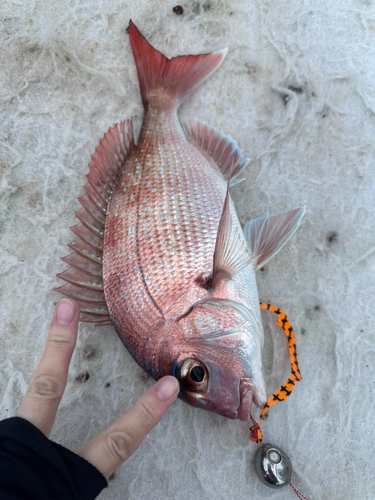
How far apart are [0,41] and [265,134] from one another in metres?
1.52

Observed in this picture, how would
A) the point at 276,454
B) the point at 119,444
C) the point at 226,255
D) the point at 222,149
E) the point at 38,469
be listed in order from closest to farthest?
the point at 38,469, the point at 119,444, the point at 226,255, the point at 276,454, the point at 222,149

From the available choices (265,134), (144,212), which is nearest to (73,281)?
(144,212)

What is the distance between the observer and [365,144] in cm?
164

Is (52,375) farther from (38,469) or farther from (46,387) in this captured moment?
(38,469)

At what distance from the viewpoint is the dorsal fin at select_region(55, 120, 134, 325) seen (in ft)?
4.13

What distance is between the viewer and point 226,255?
1104mm

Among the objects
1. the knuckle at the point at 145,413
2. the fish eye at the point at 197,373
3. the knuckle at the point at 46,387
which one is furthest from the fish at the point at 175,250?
the knuckle at the point at 46,387

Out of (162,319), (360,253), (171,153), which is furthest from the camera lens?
(360,253)

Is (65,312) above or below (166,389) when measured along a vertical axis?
above

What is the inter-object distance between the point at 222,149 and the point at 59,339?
3.78 ft

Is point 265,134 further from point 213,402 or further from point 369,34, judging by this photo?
point 213,402

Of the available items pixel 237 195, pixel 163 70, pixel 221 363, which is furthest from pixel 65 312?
pixel 163 70

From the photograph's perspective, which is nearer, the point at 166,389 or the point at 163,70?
the point at 166,389

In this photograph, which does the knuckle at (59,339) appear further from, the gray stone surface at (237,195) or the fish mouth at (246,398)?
the fish mouth at (246,398)
